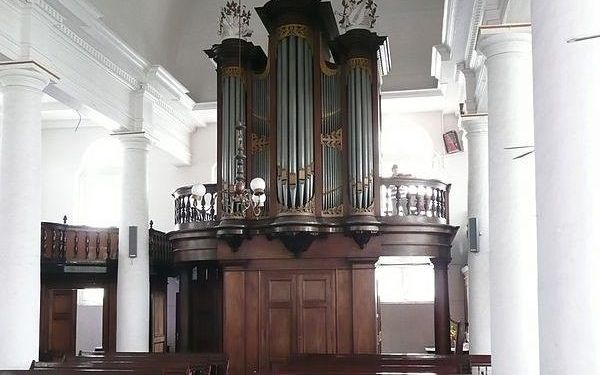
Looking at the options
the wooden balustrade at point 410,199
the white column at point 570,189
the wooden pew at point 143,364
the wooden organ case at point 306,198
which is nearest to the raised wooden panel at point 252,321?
the wooden organ case at point 306,198

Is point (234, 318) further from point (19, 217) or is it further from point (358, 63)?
point (358, 63)

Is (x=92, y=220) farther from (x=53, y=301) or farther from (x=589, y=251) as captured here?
(x=589, y=251)

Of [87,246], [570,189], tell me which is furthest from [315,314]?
[570,189]

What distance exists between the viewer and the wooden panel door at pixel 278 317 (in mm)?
13219

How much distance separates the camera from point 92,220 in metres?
21.0

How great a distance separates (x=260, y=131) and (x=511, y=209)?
19.3 ft

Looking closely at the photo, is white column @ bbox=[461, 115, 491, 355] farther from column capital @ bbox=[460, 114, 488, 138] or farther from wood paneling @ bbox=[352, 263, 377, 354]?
wood paneling @ bbox=[352, 263, 377, 354]

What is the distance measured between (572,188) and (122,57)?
40.1 ft

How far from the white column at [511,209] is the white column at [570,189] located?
4.86 metres

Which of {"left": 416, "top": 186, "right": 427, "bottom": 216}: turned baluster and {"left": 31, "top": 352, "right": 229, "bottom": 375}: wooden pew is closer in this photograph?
{"left": 31, "top": 352, "right": 229, "bottom": 375}: wooden pew

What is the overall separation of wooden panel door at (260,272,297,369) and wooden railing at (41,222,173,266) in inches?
149

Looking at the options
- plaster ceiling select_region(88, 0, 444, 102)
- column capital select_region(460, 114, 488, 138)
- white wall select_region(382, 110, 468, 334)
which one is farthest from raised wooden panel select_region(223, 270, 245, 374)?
white wall select_region(382, 110, 468, 334)

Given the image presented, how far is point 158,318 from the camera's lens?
Result: 17906 millimetres

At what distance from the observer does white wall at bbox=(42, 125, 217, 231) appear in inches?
807
